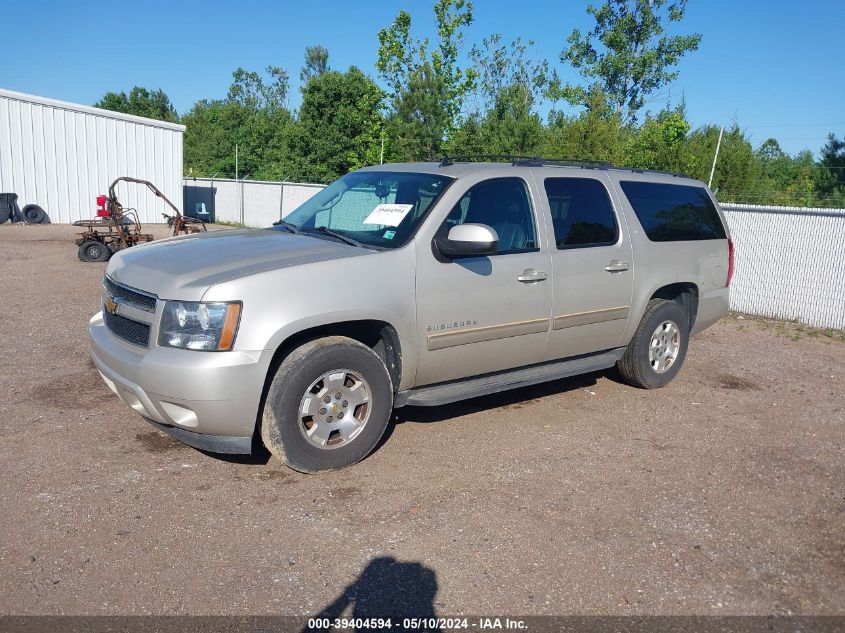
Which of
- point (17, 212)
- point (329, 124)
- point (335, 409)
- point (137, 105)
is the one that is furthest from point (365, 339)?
point (137, 105)

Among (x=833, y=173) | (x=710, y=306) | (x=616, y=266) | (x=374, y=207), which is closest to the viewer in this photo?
(x=374, y=207)

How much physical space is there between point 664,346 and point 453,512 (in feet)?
11.3

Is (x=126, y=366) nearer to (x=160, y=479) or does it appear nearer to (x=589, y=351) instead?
(x=160, y=479)

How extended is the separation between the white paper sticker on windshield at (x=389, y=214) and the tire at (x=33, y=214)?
65.5 feet

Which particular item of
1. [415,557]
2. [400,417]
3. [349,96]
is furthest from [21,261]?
[349,96]

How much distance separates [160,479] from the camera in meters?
4.29

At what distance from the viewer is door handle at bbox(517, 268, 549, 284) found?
5117 millimetres

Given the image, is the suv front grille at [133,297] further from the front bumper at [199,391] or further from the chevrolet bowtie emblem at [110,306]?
the front bumper at [199,391]

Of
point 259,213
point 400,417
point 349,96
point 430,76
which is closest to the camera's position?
point 400,417

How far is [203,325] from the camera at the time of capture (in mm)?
3936

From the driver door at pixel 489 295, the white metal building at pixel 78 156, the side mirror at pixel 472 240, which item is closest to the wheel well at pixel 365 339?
the driver door at pixel 489 295

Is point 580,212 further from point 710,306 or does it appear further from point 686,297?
point 710,306

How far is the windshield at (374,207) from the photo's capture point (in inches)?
190

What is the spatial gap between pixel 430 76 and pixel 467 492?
18062 millimetres
